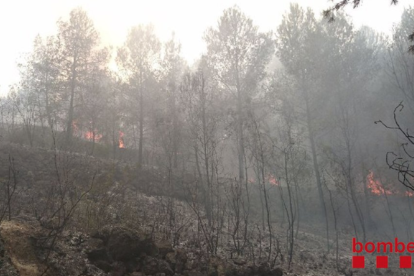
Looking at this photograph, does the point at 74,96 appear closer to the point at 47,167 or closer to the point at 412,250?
the point at 47,167

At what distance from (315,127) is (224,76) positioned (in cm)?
641

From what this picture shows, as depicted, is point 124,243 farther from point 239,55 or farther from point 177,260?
point 239,55

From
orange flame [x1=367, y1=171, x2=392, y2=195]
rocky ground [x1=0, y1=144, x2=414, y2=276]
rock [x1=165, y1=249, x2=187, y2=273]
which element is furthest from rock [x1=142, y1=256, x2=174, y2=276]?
orange flame [x1=367, y1=171, x2=392, y2=195]

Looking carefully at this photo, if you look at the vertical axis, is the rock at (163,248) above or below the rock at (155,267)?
above

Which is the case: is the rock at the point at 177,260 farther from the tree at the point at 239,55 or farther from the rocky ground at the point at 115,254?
the tree at the point at 239,55

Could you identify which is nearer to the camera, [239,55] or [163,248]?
[163,248]

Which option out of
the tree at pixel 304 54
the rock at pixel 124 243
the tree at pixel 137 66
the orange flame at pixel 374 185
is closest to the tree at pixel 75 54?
the tree at pixel 137 66

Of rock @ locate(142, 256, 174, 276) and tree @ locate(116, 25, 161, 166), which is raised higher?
tree @ locate(116, 25, 161, 166)

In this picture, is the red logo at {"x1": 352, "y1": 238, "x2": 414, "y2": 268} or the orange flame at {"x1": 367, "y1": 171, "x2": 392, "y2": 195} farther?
the orange flame at {"x1": 367, "y1": 171, "x2": 392, "y2": 195}

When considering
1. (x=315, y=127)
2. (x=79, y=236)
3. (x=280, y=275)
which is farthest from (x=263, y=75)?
(x=79, y=236)

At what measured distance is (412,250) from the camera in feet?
38.2

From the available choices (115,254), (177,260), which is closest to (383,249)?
(177,260)

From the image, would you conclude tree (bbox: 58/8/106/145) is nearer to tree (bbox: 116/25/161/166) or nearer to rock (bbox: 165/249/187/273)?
tree (bbox: 116/25/161/166)

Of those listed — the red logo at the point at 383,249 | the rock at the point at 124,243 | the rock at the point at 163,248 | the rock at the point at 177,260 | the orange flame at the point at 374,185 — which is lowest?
the red logo at the point at 383,249
